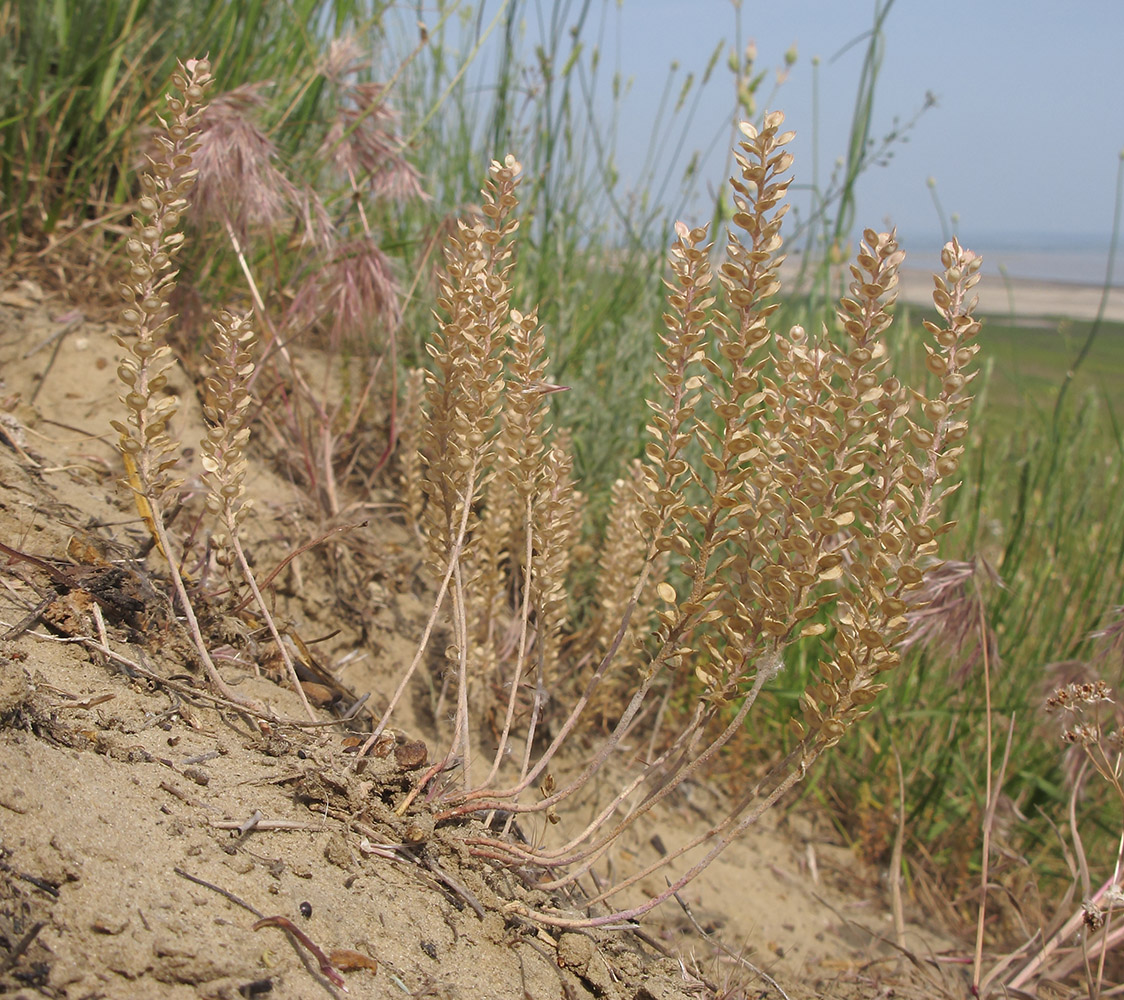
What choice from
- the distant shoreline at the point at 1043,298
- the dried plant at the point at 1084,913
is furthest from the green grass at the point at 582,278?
the distant shoreline at the point at 1043,298

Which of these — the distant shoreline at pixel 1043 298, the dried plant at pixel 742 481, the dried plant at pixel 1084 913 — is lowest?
the dried plant at pixel 1084 913

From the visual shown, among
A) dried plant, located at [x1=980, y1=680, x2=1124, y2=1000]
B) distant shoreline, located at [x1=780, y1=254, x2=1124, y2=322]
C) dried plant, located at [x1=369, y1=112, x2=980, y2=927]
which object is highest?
distant shoreline, located at [x1=780, y1=254, x2=1124, y2=322]

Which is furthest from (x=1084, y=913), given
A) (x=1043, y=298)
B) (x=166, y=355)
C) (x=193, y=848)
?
(x=1043, y=298)

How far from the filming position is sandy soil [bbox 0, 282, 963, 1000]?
112 cm

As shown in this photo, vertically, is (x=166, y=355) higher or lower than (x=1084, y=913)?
higher

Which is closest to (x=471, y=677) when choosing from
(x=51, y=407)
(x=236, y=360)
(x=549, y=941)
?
(x=549, y=941)

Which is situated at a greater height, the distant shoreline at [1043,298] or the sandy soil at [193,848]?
the distant shoreline at [1043,298]

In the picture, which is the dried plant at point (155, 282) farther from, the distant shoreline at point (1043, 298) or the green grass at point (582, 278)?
the distant shoreline at point (1043, 298)

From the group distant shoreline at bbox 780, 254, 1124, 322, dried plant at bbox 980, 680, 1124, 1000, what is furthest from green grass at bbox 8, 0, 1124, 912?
distant shoreline at bbox 780, 254, 1124, 322

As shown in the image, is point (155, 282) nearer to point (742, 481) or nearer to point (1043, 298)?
point (742, 481)

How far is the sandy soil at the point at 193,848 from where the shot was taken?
1.12 metres

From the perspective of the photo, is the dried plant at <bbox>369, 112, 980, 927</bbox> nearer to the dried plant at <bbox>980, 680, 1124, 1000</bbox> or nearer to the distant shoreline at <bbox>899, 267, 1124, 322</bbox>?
the dried plant at <bbox>980, 680, 1124, 1000</bbox>

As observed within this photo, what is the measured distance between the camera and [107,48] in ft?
9.83

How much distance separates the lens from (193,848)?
4.16 feet
